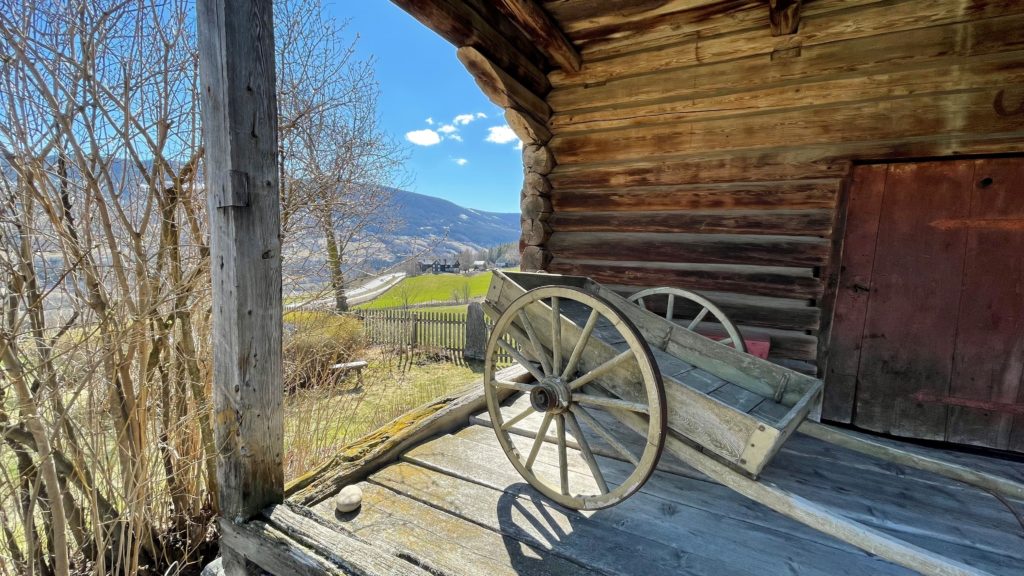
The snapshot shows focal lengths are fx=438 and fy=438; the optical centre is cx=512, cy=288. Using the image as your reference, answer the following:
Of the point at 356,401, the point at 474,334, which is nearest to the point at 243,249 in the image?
the point at 356,401

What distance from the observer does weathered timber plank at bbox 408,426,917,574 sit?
5.10ft

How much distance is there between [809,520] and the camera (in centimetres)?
129

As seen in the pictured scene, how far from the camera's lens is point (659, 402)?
1468 millimetres

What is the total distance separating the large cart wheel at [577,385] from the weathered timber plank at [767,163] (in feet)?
6.23

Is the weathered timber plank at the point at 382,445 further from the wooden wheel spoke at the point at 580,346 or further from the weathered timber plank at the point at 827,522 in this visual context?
the weathered timber plank at the point at 827,522

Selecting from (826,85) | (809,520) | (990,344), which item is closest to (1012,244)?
(990,344)

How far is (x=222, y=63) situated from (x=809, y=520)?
2304 millimetres

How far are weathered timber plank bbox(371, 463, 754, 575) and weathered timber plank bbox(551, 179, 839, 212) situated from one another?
228 cm

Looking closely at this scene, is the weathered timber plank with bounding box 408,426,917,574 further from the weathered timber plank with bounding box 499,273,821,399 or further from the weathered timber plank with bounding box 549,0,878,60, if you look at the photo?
the weathered timber plank with bounding box 549,0,878,60

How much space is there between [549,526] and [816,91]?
10.4 feet

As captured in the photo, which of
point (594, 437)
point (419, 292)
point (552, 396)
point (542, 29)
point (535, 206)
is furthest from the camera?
point (419, 292)

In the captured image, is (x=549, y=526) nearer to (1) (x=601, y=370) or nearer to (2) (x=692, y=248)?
(1) (x=601, y=370)

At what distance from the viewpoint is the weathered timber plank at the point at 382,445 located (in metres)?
1.92

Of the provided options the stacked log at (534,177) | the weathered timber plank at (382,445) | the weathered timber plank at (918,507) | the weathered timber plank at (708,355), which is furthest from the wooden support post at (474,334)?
the weathered timber plank at (918,507)
